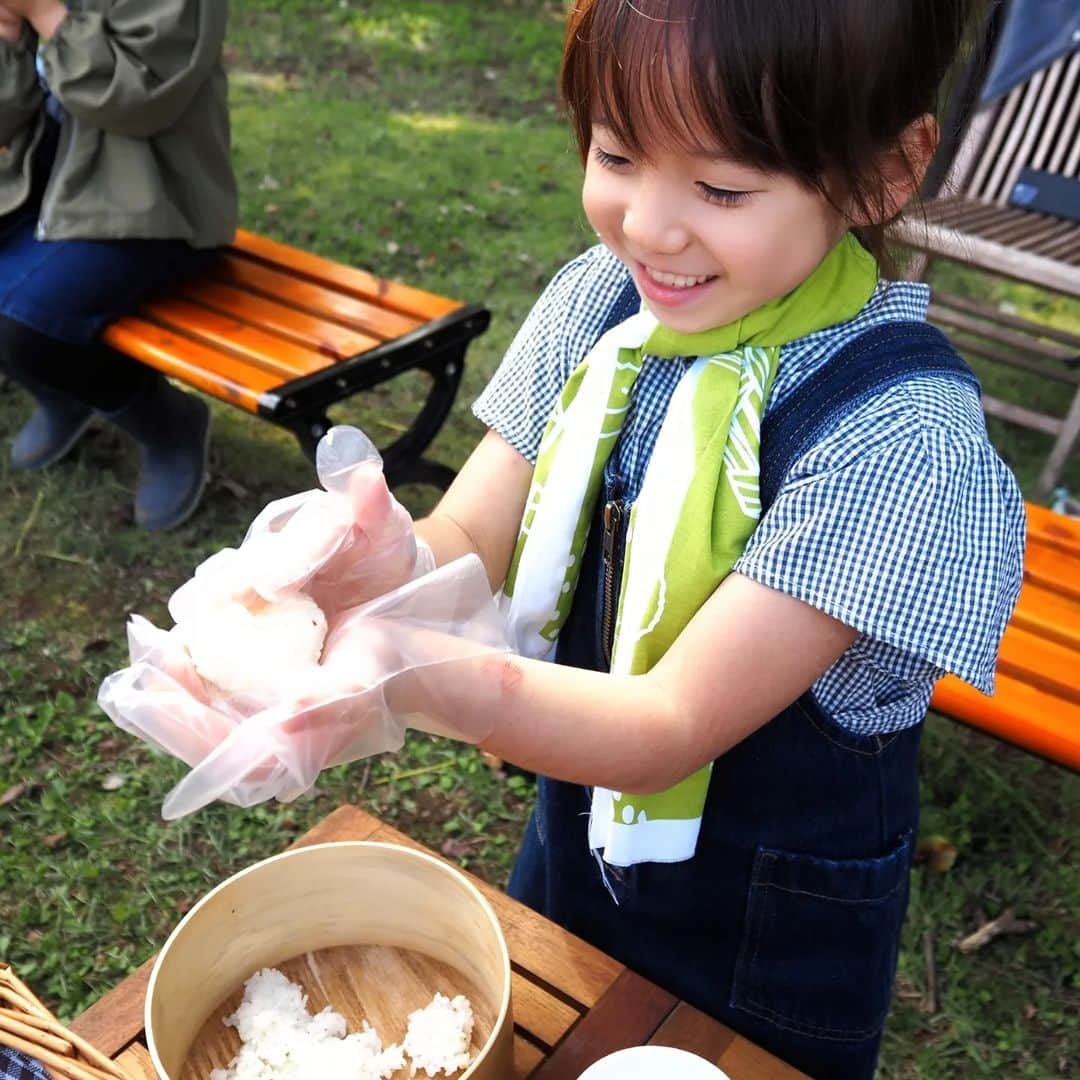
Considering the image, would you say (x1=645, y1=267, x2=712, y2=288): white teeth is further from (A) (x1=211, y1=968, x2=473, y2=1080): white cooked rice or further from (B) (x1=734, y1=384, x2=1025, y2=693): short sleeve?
(A) (x1=211, y1=968, x2=473, y2=1080): white cooked rice

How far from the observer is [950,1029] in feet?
6.91

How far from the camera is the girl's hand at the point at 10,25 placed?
2691mm

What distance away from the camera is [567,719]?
1.01m

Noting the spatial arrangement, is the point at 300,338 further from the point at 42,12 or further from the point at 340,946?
the point at 340,946

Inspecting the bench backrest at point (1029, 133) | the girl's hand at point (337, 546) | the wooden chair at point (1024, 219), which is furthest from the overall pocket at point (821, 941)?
the bench backrest at point (1029, 133)

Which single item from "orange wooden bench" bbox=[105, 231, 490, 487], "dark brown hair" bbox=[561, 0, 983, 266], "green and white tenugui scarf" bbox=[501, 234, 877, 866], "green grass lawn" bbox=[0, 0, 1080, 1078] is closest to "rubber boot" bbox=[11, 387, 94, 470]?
"green grass lawn" bbox=[0, 0, 1080, 1078]

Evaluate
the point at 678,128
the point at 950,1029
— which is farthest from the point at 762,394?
the point at 950,1029

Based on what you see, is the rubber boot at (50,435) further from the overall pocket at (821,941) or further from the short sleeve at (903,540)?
the short sleeve at (903,540)

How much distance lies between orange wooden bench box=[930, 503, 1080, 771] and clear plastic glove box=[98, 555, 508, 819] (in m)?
1.15

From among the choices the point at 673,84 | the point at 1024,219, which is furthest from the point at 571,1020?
the point at 1024,219

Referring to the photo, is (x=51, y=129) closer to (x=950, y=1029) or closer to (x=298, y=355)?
(x=298, y=355)

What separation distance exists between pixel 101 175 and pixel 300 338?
636mm

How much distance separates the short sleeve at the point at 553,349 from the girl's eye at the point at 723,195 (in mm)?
365

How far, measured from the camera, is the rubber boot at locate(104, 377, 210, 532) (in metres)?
3.17
